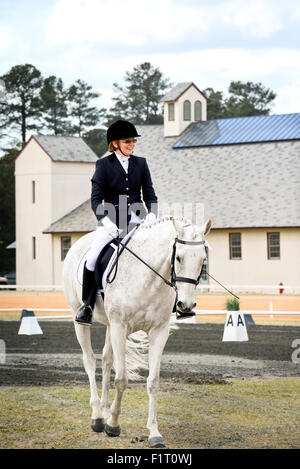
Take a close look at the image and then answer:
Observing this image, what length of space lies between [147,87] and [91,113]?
255 inches

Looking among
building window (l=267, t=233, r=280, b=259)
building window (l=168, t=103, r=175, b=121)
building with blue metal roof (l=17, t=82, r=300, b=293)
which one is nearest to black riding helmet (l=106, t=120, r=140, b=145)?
building with blue metal roof (l=17, t=82, r=300, b=293)

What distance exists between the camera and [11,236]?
68.2 metres

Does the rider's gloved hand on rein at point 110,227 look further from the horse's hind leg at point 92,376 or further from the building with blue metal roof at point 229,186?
the building with blue metal roof at point 229,186

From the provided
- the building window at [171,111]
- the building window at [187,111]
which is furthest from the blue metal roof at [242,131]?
the building window at [171,111]

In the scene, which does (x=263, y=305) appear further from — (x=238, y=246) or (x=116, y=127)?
(x=116, y=127)

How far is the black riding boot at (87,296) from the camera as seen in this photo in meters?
9.86

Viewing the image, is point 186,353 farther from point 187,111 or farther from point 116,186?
point 187,111

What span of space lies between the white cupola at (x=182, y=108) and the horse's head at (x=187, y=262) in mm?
50669

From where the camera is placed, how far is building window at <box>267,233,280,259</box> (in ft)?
158

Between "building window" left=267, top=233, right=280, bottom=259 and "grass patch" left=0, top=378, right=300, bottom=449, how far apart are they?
3507 cm

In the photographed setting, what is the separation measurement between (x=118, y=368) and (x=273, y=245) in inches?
1569

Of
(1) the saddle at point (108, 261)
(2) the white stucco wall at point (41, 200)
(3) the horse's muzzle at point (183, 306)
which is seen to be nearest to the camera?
(3) the horse's muzzle at point (183, 306)

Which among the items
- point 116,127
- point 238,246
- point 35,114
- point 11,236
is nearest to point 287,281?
point 238,246

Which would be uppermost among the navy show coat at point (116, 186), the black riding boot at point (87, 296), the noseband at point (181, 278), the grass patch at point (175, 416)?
the navy show coat at point (116, 186)
